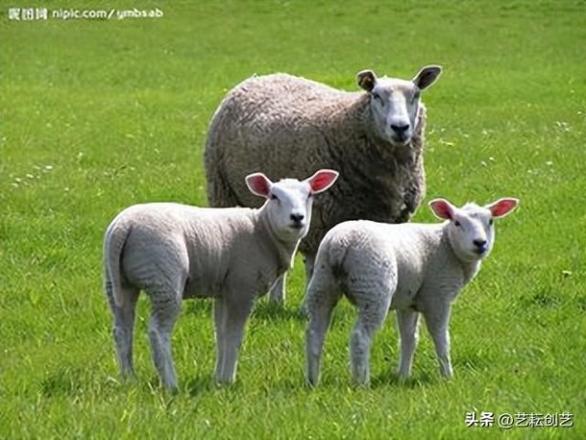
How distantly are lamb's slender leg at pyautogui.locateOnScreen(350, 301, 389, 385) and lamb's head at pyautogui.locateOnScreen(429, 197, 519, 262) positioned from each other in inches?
25.5

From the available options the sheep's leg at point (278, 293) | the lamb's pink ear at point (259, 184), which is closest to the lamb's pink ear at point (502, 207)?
the lamb's pink ear at point (259, 184)

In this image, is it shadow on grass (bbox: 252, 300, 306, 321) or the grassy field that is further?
shadow on grass (bbox: 252, 300, 306, 321)

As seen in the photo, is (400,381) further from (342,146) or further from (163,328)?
(342,146)

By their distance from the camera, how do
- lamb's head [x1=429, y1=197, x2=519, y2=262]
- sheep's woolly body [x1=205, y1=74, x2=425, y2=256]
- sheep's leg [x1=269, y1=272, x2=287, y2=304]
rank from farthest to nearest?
sheep's leg [x1=269, y1=272, x2=287, y2=304] < sheep's woolly body [x1=205, y1=74, x2=425, y2=256] < lamb's head [x1=429, y1=197, x2=519, y2=262]

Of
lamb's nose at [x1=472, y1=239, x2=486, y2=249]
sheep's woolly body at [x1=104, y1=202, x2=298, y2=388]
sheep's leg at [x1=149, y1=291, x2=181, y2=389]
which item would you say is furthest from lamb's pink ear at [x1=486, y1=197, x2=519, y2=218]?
sheep's leg at [x1=149, y1=291, x2=181, y2=389]

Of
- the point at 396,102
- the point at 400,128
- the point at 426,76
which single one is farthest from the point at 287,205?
the point at 426,76

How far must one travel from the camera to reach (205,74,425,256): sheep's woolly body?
8.41m

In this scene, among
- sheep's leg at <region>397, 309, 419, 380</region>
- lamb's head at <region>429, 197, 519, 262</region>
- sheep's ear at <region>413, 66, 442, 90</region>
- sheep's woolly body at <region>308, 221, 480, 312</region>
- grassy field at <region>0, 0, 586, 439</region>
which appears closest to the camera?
grassy field at <region>0, 0, 586, 439</region>

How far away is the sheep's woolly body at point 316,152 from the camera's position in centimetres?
841

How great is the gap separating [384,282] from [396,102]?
2150 millimetres

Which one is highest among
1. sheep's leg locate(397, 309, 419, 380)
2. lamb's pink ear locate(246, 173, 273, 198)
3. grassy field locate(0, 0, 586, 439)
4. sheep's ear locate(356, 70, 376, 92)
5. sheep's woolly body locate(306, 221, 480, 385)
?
sheep's ear locate(356, 70, 376, 92)

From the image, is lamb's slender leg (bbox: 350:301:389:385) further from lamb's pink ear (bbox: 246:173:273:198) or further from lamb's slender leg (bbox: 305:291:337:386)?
lamb's pink ear (bbox: 246:173:273:198)

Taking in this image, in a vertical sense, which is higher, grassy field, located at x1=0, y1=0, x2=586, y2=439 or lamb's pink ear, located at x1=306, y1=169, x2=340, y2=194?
lamb's pink ear, located at x1=306, y1=169, x2=340, y2=194

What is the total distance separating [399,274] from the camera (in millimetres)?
6258
